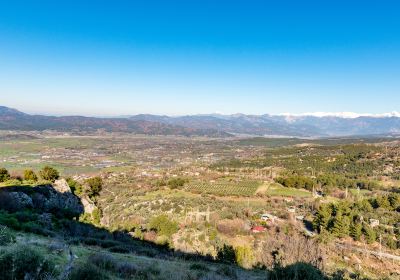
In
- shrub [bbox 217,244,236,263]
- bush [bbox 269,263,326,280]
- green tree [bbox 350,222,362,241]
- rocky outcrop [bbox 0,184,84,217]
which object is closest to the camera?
bush [bbox 269,263,326,280]

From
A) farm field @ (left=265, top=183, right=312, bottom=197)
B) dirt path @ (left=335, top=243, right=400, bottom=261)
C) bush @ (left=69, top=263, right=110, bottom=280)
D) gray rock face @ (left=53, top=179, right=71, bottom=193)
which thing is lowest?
farm field @ (left=265, top=183, right=312, bottom=197)

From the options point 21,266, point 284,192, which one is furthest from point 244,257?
point 284,192

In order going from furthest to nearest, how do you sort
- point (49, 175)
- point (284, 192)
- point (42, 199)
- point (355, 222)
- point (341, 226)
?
point (284, 192) < point (355, 222) < point (341, 226) < point (49, 175) < point (42, 199)

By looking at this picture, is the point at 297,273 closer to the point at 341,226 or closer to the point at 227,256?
the point at 227,256

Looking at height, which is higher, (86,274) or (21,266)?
(21,266)

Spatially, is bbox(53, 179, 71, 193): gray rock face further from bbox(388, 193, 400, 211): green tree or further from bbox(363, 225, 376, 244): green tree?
bbox(388, 193, 400, 211): green tree

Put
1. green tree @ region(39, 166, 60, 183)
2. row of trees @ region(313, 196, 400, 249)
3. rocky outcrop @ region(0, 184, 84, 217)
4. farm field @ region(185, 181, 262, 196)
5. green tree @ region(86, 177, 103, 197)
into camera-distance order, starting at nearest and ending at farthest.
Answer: rocky outcrop @ region(0, 184, 84, 217) → green tree @ region(39, 166, 60, 183) → row of trees @ region(313, 196, 400, 249) → green tree @ region(86, 177, 103, 197) → farm field @ region(185, 181, 262, 196)

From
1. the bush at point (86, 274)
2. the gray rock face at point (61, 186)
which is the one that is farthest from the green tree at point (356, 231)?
the bush at point (86, 274)

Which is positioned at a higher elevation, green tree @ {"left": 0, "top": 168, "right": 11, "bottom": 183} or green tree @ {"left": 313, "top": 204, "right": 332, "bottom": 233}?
green tree @ {"left": 0, "top": 168, "right": 11, "bottom": 183}

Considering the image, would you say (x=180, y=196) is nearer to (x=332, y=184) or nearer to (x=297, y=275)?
(x=332, y=184)

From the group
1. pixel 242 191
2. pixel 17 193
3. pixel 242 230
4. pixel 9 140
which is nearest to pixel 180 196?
pixel 242 191

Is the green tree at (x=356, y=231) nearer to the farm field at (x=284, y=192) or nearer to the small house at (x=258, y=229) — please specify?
the small house at (x=258, y=229)

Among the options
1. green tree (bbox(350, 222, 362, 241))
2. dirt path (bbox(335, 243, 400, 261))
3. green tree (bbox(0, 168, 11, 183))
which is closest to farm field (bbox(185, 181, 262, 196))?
green tree (bbox(350, 222, 362, 241))
